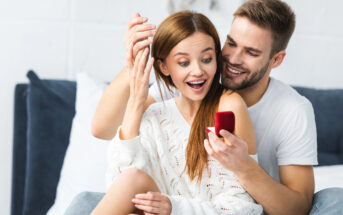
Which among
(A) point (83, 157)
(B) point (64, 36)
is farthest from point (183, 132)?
Answer: (B) point (64, 36)

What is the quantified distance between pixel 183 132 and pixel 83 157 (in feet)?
2.22

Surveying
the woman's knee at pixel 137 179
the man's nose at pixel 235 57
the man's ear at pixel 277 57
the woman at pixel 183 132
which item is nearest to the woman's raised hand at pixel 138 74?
the woman at pixel 183 132

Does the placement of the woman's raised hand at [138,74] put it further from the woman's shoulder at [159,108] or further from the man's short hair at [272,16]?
the man's short hair at [272,16]

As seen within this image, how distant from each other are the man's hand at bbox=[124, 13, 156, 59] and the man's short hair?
43cm

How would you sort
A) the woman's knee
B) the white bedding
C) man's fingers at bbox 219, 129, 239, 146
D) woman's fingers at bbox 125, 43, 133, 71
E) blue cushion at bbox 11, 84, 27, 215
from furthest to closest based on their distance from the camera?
blue cushion at bbox 11, 84, 27, 215
the white bedding
woman's fingers at bbox 125, 43, 133, 71
the woman's knee
man's fingers at bbox 219, 129, 239, 146

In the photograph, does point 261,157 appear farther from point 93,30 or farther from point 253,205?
point 93,30

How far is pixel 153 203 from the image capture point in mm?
1290

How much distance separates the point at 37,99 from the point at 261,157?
1141 millimetres

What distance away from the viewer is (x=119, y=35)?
2445 mm

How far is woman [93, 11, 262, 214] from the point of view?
144cm

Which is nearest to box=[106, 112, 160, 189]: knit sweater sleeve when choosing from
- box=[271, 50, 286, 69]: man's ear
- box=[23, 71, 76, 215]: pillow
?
box=[271, 50, 286, 69]: man's ear

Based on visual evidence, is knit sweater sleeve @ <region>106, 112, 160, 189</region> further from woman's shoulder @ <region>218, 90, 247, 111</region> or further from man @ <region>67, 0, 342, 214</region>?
woman's shoulder @ <region>218, 90, 247, 111</region>

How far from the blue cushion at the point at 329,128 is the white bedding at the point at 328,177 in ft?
0.72

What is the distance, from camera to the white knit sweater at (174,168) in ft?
4.54
